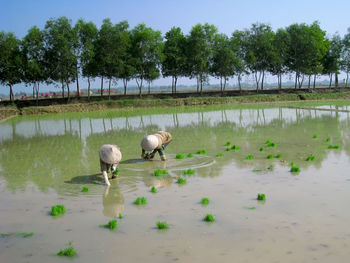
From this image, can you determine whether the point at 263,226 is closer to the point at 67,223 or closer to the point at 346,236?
the point at 346,236

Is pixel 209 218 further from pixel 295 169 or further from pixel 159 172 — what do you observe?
pixel 295 169

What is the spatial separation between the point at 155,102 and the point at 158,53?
9.03m

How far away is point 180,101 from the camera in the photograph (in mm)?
52500

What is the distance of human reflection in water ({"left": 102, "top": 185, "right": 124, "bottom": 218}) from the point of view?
855 cm

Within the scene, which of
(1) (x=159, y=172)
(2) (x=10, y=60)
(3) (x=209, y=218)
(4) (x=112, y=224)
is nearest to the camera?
(4) (x=112, y=224)

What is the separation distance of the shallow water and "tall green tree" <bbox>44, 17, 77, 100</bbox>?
3706 centimetres

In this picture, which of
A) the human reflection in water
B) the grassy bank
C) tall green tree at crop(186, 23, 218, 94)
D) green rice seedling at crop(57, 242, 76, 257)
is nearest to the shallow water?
the human reflection in water

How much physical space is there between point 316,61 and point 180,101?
30.1m

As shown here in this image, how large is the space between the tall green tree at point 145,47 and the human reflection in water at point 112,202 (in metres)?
47.3

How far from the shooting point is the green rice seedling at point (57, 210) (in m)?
8.41

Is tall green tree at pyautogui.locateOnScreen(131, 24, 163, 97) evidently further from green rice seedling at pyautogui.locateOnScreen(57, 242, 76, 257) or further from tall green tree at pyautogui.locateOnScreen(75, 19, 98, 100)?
green rice seedling at pyautogui.locateOnScreen(57, 242, 76, 257)

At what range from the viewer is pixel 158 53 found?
56.5 m

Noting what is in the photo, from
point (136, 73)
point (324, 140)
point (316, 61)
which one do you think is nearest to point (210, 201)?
point (324, 140)

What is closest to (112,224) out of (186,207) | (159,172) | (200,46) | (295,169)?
(186,207)
